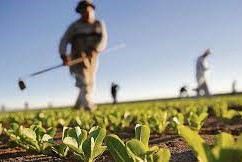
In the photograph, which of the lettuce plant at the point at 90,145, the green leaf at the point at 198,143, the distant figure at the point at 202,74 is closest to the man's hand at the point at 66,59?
the lettuce plant at the point at 90,145

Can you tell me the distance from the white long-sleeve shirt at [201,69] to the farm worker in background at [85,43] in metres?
9.04

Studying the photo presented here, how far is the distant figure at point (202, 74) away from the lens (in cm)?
1867

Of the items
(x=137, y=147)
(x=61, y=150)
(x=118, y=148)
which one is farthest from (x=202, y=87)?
(x=137, y=147)

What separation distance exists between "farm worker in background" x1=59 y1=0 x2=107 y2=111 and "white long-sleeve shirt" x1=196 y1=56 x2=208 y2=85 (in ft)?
29.7

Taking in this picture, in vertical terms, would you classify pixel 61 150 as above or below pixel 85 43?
below

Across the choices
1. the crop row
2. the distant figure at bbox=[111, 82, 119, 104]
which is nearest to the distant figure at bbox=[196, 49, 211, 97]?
the distant figure at bbox=[111, 82, 119, 104]

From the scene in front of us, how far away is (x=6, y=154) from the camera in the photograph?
128 inches

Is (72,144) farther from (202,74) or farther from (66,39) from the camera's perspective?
(202,74)

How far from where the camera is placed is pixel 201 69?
1877cm

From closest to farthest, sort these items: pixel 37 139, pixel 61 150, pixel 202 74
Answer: pixel 61 150 → pixel 37 139 → pixel 202 74

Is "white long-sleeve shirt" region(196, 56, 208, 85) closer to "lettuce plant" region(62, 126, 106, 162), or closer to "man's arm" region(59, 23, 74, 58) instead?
"man's arm" region(59, 23, 74, 58)

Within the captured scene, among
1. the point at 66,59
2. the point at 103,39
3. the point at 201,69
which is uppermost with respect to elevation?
the point at 103,39

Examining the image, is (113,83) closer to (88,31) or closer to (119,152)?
(88,31)

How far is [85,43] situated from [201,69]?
9.41 meters
